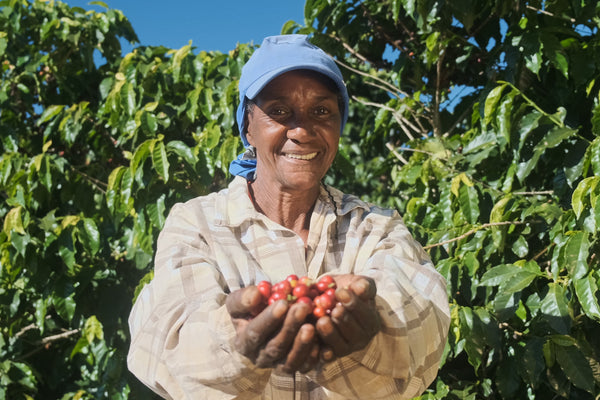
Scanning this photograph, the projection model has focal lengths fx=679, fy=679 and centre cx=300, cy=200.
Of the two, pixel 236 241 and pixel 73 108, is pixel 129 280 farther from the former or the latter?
pixel 236 241

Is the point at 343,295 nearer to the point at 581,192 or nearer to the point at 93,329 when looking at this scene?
the point at 581,192

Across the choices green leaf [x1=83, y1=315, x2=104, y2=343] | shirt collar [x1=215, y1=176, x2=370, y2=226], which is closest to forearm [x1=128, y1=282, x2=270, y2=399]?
shirt collar [x1=215, y1=176, x2=370, y2=226]

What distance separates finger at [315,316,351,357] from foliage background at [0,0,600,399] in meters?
1.28

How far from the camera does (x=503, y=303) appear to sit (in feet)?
7.18

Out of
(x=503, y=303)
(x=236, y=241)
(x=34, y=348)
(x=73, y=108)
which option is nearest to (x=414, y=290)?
(x=236, y=241)

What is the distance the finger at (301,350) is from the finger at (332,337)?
0.01 metres

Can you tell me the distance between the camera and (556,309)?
2082 millimetres

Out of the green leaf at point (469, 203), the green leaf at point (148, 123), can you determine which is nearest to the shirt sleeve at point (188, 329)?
the green leaf at point (469, 203)

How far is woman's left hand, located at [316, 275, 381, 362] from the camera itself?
912 mm

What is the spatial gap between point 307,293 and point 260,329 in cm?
9

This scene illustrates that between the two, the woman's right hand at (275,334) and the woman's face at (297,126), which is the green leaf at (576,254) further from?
the woman's right hand at (275,334)

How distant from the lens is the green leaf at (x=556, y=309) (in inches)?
81.0

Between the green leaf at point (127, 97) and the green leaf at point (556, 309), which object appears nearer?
the green leaf at point (556, 309)

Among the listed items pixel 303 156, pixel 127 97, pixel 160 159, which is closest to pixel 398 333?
pixel 303 156
